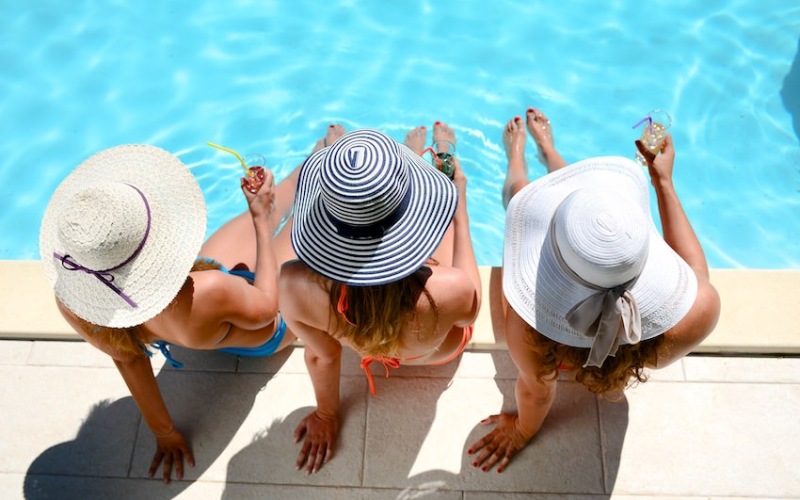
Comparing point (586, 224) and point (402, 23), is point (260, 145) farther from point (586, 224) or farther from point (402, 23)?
point (586, 224)

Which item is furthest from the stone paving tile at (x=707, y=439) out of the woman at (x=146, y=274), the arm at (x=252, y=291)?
the woman at (x=146, y=274)

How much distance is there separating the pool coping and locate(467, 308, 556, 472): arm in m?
0.48

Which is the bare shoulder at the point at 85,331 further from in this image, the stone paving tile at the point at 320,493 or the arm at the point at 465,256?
the arm at the point at 465,256

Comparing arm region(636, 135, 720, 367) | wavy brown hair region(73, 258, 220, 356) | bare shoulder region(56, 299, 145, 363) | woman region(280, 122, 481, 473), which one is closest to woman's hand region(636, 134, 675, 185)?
arm region(636, 135, 720, 367)

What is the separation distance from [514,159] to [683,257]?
165 cm

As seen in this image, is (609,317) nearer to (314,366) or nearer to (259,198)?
(314,366)

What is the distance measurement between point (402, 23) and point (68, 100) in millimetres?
2936

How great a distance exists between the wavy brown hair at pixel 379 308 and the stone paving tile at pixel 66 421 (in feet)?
5.63

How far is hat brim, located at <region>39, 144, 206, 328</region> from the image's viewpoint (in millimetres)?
2197

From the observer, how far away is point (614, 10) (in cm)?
513

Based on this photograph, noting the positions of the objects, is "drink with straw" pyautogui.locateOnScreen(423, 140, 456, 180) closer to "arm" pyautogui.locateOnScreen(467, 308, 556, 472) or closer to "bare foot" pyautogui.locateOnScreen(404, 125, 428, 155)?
"bare foot" pyautogui.locateOnScreen(404, 125, 428, 155)

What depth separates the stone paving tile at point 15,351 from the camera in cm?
347

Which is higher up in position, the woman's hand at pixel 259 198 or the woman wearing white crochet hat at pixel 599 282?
the woman wearing white crochet hat at pixel 599 282

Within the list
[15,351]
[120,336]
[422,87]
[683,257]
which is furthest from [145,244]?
[422,87]
